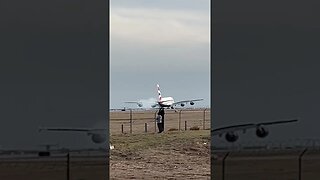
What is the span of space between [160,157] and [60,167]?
8865mm

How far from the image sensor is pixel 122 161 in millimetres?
14305

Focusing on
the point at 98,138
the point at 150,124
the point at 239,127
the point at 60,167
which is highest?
the point at 150,124

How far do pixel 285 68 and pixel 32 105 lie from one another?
2.31 m

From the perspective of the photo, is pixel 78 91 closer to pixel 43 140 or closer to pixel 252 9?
pixel 43 140

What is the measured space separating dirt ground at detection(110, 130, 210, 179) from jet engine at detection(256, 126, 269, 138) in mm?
5186

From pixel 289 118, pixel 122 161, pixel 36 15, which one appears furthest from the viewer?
pixel 122 161

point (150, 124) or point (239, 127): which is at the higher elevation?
point (150, 124)

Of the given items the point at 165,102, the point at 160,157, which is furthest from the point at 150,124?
the point at 160,157

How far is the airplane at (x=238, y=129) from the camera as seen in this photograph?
20.6 feet

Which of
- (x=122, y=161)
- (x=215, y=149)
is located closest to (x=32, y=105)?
(x=215, y=149)

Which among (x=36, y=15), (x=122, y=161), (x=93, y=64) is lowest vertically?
(x=122, y=161)

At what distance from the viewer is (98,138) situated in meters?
6.20

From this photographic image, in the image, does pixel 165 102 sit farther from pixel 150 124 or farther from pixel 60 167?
pixel 60 167

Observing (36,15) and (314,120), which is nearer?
(36,15)
